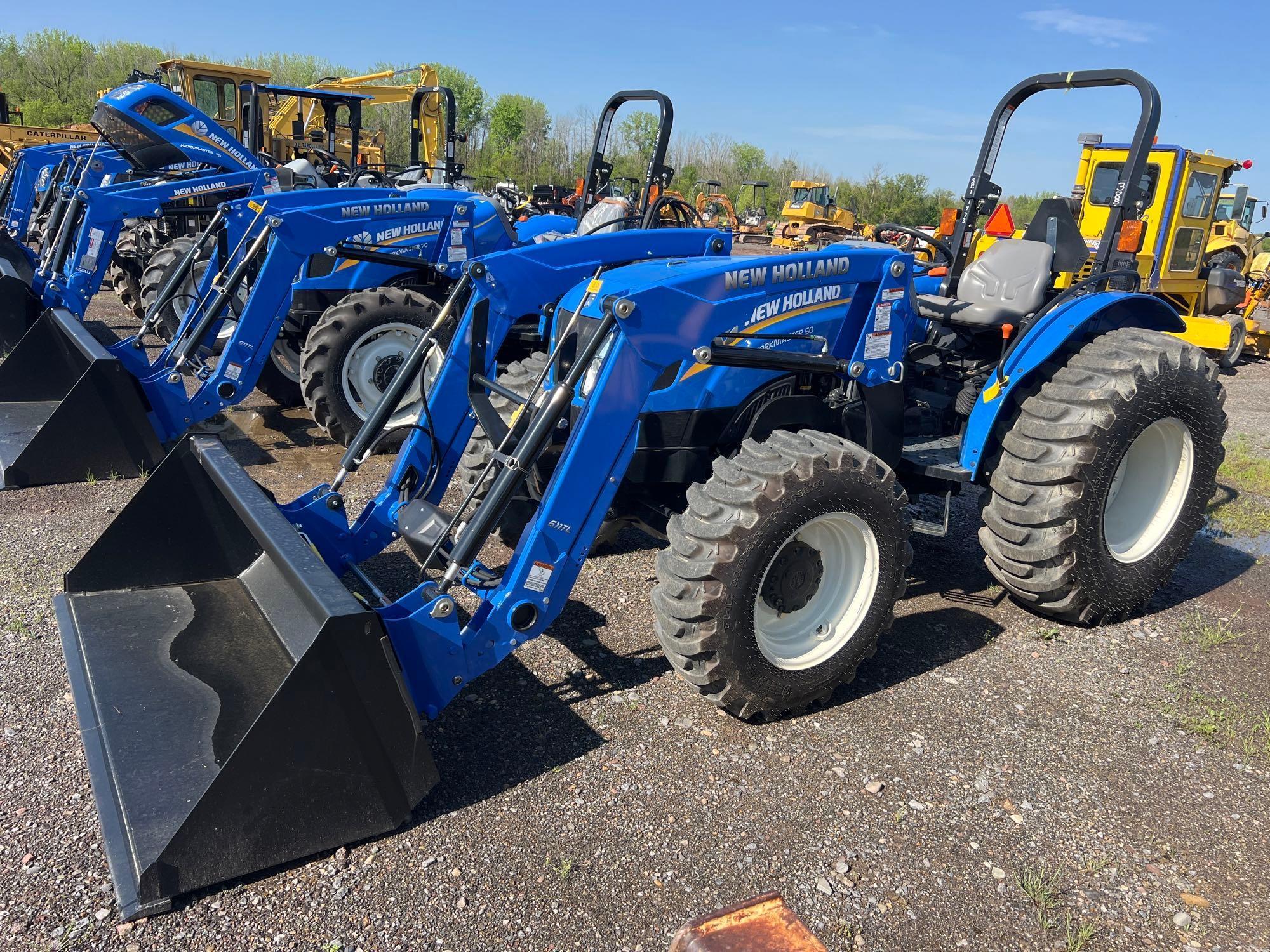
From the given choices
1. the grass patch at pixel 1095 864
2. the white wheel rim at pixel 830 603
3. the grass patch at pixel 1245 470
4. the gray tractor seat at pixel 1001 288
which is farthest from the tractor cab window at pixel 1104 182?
the grass patch at pixel 1095 864

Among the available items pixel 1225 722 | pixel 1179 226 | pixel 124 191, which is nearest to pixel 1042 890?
pixel 1225 722

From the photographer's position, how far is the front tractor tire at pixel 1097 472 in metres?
3.95

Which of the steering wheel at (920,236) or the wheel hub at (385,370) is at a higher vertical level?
the steering wheel at (920,236)

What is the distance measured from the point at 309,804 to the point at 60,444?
13.6 feet

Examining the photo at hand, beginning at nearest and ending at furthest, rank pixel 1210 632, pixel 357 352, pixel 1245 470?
1. pixel 1210 632
2. pixel 357 352
3. pixel 1245 470

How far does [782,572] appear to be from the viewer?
341 cm

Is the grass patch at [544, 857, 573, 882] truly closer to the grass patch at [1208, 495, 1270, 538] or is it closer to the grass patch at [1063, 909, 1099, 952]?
the grass patch at [1063, 909, 1099, 952]

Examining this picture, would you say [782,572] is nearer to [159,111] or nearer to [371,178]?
[371,178]

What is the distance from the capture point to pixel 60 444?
5602 mm

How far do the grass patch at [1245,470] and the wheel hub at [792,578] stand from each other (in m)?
4.40

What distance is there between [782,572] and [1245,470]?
566 cm

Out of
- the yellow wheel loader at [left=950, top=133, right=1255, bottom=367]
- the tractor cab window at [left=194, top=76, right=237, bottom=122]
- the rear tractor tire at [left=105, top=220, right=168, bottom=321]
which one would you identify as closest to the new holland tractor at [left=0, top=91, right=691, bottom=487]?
the rear tractor tire at [left=105, top=220, right=168, bottom=321]

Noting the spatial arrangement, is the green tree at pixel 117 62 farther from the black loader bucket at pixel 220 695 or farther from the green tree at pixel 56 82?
the black loader bucket at pixel 220 695

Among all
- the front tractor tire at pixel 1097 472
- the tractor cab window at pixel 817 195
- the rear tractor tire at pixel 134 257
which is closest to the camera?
the front tractor tire at pixel 1097 472
